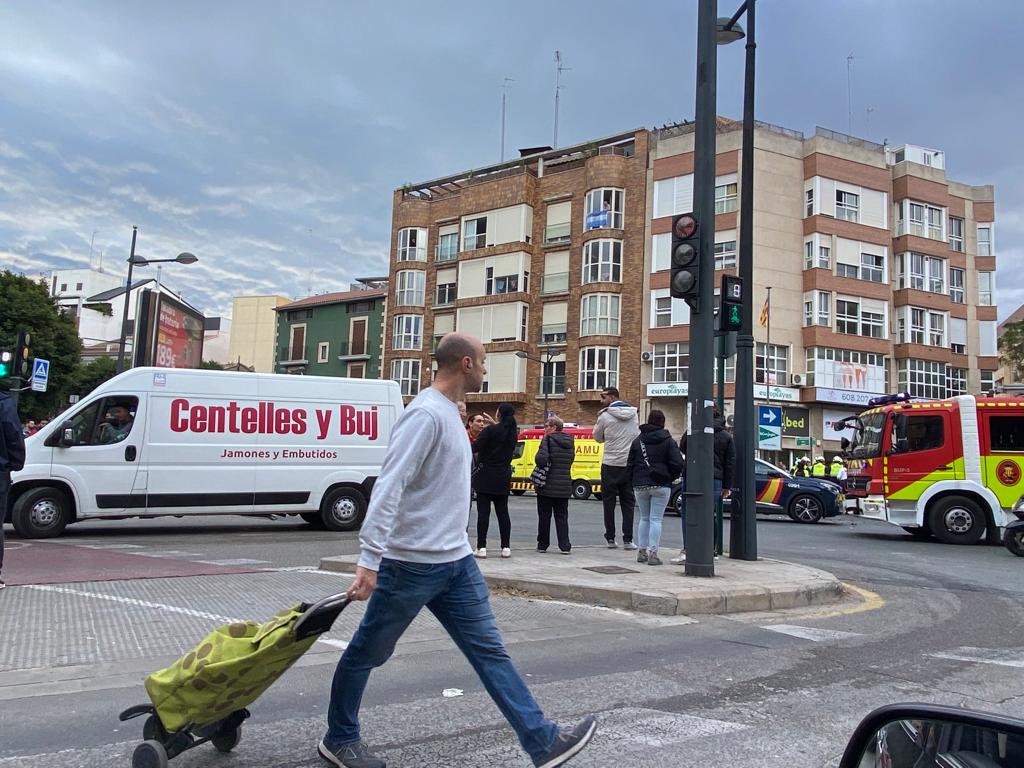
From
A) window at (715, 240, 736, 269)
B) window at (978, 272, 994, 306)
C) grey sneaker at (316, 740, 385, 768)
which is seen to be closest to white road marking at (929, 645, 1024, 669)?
grey sneaker at (316, 740, 385, 768)

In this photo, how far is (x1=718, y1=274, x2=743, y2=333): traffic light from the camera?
9555mm

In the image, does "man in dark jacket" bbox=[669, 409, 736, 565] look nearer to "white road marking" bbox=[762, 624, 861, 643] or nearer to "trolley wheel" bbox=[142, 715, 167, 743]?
"white road marking" bbox=[762, 624, 861, 643]

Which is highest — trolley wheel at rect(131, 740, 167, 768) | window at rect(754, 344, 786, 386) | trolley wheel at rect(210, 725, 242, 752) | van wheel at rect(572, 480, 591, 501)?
window at rect(754, 344, 786, 386)

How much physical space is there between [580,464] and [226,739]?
2464cm

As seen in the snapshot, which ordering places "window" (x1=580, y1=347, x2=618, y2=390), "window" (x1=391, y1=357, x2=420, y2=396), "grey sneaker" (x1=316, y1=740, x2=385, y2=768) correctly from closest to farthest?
"grey sneaker" (x1=316, y1=740, x2=385, y2=768)
"window" (x1=580, y1=347, x2=618, y2=390)
"window" (x1=391, y1=357, x2=420, y2=396)

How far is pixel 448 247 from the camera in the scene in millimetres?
51969

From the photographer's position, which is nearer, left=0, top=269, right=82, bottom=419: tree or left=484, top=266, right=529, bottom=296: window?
left=0, top=269, right=82, bottom=419: tree

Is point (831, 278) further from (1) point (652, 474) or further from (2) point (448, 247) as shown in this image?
(1) point (652, 474)

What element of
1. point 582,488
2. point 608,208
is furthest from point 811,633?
point 608,208

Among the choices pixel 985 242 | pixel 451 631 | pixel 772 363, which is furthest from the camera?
pixel 985 242

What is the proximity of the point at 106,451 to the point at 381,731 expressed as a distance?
9.48 meters

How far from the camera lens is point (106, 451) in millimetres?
11633

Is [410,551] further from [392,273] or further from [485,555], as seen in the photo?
[392,273]

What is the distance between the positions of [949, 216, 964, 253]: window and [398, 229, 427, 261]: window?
31393 mm
